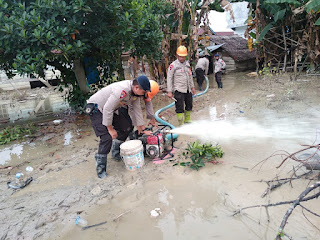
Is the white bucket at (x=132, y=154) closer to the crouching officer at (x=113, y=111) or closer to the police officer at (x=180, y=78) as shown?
the crouching officer at (x=113, y=111)

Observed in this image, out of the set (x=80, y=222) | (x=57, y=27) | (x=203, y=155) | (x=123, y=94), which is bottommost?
(x=80, y=222)

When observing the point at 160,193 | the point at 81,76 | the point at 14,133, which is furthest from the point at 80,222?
the point at 81,76

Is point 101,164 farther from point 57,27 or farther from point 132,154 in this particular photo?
point 57,27

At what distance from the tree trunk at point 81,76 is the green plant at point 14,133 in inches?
76.4

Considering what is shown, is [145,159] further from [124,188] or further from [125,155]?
[124,188]

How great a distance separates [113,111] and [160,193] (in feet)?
4.64

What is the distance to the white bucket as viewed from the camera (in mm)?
3773

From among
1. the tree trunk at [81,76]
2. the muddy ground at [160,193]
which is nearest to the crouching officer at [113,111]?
the muddy ground at [160,193]

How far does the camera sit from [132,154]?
3.82 meters

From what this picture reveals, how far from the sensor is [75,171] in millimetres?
4250

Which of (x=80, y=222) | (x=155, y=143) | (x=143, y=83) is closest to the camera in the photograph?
(x=80, y=222)

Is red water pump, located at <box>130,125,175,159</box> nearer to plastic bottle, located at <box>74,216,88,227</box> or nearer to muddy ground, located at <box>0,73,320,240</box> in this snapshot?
muddy ground, located at <box>0,73,320,240</box>

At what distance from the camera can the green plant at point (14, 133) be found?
6.21 meters

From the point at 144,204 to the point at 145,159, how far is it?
4.41 feet
